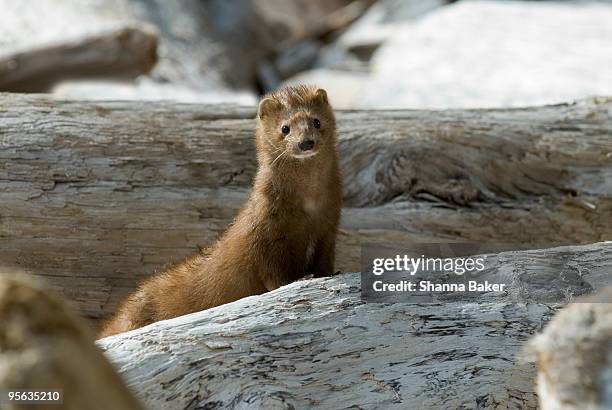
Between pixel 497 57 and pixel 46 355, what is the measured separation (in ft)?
26.8

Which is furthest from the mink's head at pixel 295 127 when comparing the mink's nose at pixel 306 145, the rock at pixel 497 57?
the rock at pixel 497 57

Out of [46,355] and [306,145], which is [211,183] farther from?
[46,355]

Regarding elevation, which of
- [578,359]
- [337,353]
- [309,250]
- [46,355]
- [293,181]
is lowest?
[46,355]

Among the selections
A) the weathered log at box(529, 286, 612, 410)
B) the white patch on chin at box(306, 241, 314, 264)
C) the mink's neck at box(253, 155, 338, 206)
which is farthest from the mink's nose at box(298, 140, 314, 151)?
the weathered log at box(529, 286, 612, 410)

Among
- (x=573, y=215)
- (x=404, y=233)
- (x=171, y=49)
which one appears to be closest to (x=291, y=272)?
(x=404, y=233)

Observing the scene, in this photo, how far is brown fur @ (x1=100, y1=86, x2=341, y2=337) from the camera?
478cm

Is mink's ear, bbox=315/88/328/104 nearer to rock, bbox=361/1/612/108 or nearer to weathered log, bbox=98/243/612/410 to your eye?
weathered log, bbox=98/243/612/410

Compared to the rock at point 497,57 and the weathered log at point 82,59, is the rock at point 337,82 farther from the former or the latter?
the weathered log at point 82,59

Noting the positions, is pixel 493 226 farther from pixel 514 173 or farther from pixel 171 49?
pixel 171 49

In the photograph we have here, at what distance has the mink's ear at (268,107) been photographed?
5117mm

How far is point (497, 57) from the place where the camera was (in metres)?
9.47

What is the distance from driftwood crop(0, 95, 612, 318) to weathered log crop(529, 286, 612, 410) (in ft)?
9.67

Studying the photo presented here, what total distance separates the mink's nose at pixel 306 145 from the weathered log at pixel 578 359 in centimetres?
255

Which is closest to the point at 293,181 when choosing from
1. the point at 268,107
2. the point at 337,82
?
the point at 268,107
